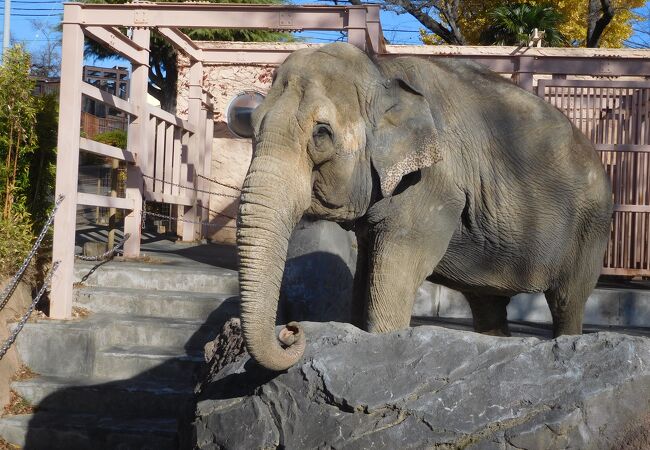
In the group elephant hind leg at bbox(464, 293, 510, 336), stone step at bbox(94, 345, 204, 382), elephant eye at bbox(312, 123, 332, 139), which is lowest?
stone step at bbox(94, 345, 204, 382)

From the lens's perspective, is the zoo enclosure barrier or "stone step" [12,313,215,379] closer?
"stone step" [12,313,215,379]

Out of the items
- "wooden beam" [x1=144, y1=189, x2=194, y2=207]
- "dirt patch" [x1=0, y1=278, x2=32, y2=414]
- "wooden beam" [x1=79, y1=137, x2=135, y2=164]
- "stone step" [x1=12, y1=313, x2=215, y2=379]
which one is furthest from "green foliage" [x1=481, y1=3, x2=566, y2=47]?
"dirt patch" [x1=0, y1=278, x2=32, y2=414]

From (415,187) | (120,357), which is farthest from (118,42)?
(415,187)

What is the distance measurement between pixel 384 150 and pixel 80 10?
464cm

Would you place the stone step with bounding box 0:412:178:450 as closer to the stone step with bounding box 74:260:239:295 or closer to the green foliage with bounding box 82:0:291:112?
the stone step with bounding box 74:260:239:295

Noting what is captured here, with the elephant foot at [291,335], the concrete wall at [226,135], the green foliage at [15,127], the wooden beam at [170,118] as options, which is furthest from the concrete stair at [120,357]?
the concrete wall at [226,135]

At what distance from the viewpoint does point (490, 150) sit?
5.15 metres

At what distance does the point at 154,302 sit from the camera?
334 inches

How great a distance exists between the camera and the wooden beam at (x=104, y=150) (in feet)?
27.1

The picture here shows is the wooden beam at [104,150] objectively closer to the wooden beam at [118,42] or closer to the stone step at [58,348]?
the wooden beam at [118,42]

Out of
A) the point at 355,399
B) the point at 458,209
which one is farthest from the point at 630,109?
the point at 355,399

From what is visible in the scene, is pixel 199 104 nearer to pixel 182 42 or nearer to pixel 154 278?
pixel 182 42

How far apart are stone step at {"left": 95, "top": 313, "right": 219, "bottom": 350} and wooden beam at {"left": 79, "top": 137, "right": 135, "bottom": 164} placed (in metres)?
1.54

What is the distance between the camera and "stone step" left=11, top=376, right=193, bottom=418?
7285 mm
